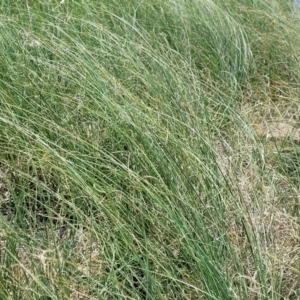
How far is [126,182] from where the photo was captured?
1.59 meters

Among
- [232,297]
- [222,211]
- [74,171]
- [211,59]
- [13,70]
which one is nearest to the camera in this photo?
[232,297]

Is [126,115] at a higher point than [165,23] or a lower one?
higher

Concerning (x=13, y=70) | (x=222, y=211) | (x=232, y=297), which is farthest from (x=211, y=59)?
(x=232, y=297)

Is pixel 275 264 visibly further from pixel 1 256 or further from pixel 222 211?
pixel 1 256

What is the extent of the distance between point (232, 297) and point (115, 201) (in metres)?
→ 0.36

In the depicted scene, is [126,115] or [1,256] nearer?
[1,256]

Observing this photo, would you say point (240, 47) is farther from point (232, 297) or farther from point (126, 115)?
point (232, 297)

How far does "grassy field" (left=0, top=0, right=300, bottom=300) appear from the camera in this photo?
1355 mm

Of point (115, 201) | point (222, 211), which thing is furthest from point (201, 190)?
point (115, 201)

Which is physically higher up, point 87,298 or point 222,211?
point 222,211

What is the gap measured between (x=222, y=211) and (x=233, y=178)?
12cm

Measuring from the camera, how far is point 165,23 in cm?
295

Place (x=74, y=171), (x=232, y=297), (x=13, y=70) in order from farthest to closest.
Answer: (x=13, y=70) → (x=74, y=171) → (x=232, y=297)

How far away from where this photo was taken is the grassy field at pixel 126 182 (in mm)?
1355
